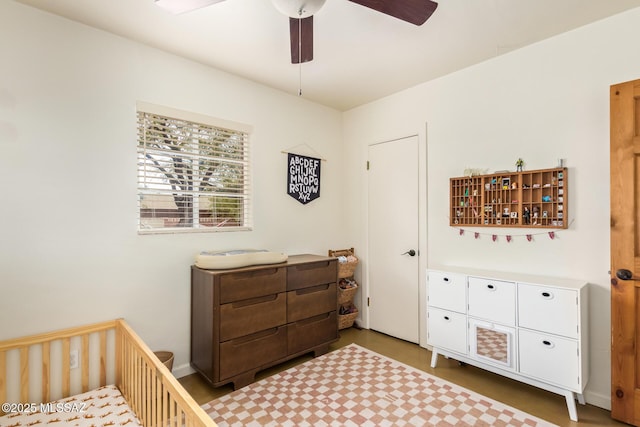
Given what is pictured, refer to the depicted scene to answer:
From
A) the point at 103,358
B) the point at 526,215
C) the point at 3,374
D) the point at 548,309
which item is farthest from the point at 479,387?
the point at 3,374

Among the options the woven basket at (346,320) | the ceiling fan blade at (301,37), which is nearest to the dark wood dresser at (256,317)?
the woven basket at (346,320)

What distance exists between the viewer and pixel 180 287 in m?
2.61

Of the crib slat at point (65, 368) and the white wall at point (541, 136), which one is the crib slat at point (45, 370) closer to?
the crib slat at point (65, 368)

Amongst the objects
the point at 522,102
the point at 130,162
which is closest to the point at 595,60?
the point at 522,102

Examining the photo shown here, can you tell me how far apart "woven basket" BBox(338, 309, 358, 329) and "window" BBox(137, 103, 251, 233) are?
1457 millimetres

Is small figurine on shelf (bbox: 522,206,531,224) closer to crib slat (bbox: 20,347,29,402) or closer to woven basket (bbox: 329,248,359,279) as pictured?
woven basket (bbox: 329,248,359,279)

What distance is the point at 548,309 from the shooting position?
6.95 ft

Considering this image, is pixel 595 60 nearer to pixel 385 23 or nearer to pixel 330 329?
pixel 385 23

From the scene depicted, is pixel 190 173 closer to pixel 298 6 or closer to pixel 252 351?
pixel 252 351

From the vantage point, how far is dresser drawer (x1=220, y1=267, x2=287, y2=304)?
2355mm

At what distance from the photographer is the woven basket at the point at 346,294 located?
3.55m

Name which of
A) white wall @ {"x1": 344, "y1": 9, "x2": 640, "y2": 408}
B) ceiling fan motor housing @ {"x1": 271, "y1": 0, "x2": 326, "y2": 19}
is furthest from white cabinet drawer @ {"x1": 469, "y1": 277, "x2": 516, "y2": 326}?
ceiling fan motor housing @ {"x1": 271, "y1": 0, "x2": 326, "y2": 19}

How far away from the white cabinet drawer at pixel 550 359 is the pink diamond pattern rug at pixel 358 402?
28 cm

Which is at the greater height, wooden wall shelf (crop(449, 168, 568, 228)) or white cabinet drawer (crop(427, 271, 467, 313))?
wooden wall shelf (crop(449, 168, 568, 228))
